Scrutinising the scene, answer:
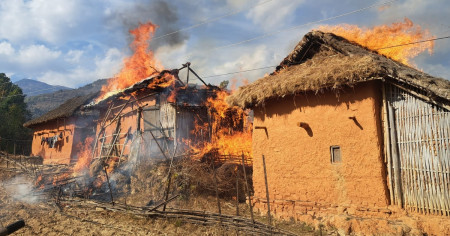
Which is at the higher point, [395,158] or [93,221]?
[395,158]

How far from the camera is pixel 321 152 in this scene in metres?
7.75

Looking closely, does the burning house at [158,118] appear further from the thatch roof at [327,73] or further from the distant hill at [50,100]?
the distant hill at [50,100]

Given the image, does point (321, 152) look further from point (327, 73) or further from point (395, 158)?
point (327, 73)

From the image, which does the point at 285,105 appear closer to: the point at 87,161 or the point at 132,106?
the point at 132,106

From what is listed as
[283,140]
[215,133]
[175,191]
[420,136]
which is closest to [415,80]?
[420,136]

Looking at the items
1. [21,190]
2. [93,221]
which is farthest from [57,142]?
[93,221]

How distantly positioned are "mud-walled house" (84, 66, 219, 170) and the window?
8.72 meters

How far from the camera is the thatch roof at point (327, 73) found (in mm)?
6363

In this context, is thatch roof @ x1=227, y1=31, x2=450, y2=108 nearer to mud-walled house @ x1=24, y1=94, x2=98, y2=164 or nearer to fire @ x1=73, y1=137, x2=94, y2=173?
fire @ x1=73, y1=137, x2=94, y2=173

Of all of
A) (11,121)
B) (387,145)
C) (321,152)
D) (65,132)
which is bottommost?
(321,152)

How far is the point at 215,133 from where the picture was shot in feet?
52.6

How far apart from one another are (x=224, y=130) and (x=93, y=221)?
924cm

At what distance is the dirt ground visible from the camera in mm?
7492

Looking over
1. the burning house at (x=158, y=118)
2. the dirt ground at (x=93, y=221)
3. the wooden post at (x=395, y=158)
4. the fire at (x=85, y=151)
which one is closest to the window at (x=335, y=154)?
the wooden post at (x=395, y=158)
